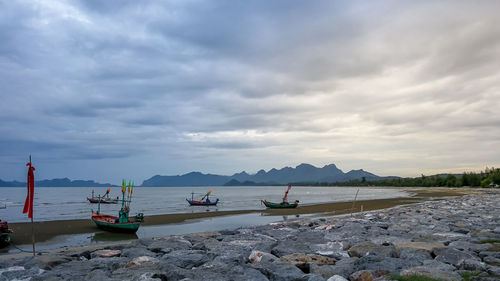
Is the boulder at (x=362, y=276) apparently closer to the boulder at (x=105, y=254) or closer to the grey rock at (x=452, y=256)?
the grey rock at (x=452, y=256)

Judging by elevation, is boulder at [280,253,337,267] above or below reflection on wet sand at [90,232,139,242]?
above

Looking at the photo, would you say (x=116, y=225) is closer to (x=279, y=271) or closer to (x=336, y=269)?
(x=279, y=271)

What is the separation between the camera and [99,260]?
7.96m

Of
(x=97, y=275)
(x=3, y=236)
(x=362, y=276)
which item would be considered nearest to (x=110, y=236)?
(x=3, y=236)

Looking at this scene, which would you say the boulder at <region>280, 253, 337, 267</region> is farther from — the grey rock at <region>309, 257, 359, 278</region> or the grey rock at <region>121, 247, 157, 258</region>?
the grey rock at <region>121, 247, 157, 258</region>

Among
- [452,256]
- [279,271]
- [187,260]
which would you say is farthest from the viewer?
[187,260]

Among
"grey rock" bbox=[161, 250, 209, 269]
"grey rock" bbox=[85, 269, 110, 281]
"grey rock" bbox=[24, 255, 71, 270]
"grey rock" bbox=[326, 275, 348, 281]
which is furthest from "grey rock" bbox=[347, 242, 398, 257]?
"grey rock" bbox=[24, 255, 71, 270]

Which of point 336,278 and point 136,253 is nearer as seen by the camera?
point 336,278

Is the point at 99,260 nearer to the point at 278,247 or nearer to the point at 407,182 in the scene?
the point at 278,247

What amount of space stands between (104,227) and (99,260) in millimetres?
15434

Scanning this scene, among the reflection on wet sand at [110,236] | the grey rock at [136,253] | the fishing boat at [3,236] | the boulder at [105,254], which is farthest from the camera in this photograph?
the reflection on wet sand at [110,236]

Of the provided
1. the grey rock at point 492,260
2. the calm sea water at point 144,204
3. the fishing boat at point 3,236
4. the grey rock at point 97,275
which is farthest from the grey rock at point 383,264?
the calm sea water at point 144,204

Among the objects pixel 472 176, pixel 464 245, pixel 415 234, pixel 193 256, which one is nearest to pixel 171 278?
pixel 193 256

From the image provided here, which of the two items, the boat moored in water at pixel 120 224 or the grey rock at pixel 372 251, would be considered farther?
the boat moored in water at pixel 120 224
